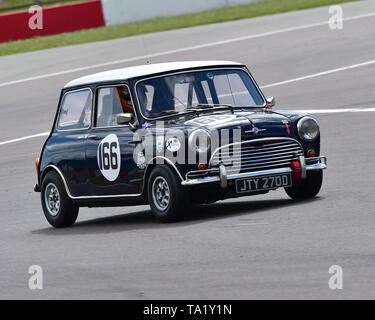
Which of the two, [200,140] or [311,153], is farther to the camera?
[311,153]

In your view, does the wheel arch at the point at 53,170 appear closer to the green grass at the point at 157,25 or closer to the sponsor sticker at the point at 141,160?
the sponsor sticker at the point at 141,160

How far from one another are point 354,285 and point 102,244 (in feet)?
12.1

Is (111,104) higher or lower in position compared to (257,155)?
higher

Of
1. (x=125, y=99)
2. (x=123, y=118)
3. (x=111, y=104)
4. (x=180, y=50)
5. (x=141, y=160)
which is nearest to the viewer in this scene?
(x=141, y=160)

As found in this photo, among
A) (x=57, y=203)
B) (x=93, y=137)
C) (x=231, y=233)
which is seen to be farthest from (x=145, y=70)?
(x=231, y=233)

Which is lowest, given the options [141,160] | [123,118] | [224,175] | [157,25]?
[224,175]

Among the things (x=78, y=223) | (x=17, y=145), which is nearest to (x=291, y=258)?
(x=78, y=223)

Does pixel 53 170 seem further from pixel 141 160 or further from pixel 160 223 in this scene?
pixel 160 223

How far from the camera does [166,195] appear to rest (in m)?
10.4

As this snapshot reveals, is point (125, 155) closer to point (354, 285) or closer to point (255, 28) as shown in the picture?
point (354, 285)

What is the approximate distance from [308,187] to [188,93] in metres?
1.59

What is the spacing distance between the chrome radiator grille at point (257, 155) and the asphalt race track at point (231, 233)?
49 centimetres

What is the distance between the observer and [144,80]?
11.1 metres

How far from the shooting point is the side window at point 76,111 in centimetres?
1178
